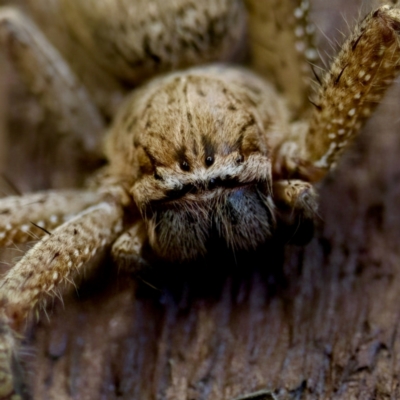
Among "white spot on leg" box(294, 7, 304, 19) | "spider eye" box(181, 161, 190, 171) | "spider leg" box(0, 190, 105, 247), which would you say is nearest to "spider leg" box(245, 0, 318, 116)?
"white spot on leg" box(294, 7, 304, 19)

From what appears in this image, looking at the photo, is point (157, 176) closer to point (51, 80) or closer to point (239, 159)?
point (239, 159)

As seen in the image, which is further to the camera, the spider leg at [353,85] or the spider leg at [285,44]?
the spider leg at [285,44]

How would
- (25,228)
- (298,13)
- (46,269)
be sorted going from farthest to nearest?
1. (298,13)
2. (25,228)
3. (46,269)

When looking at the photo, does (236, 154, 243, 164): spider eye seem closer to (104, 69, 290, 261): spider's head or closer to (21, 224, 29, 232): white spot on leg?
(104, 69, 290, 261): spider's head

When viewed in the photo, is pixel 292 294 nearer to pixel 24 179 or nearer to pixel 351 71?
pixel 351 71

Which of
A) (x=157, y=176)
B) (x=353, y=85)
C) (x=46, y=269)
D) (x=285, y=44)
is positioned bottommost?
(x=46, y=269)

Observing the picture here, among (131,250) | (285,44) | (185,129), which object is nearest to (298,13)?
(285,44)

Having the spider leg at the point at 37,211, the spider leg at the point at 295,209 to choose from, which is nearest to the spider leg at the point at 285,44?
the spider leg at the point at 295,209

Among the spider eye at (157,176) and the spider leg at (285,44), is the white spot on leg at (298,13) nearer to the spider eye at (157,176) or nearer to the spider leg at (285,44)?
the spider leg at (285,44)
